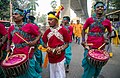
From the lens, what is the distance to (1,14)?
21406 mm

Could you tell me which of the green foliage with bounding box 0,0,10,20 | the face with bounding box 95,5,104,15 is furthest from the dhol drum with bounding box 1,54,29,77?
the green foliage with bounding box 0,0,10,20

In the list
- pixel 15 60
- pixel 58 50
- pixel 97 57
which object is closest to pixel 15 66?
pixel 15 60

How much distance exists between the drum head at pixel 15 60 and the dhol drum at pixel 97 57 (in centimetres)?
143

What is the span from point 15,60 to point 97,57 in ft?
5.52

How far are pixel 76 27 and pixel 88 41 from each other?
41.0 ft

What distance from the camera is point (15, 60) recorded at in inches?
166

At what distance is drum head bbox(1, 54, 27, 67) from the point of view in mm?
4020

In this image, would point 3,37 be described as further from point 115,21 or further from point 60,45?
point 115,21

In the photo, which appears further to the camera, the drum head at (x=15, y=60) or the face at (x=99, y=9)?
the face at (x=99, y=9)

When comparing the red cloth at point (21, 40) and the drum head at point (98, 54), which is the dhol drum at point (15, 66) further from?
the drum head at point (98, 54)

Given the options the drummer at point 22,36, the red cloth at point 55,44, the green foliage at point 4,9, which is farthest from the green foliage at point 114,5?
the drummer at point 22,36

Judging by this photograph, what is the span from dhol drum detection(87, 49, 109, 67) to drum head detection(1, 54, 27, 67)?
1.43m

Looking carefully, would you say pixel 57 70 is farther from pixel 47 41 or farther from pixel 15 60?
pixel 15 60

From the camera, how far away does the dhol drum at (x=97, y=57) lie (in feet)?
15.7
